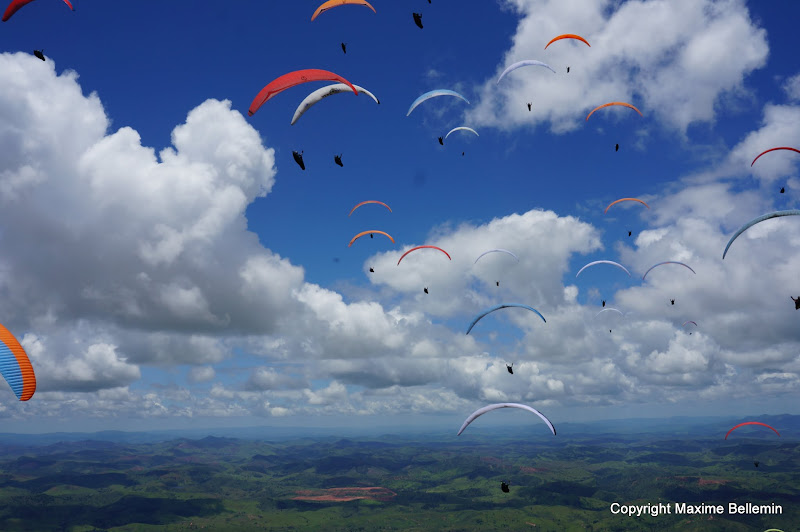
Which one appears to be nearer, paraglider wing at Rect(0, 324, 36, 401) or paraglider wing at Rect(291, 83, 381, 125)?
paraglider wing at Rect(0, 324, 36, 401)

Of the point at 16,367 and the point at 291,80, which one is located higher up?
the point at 291,80

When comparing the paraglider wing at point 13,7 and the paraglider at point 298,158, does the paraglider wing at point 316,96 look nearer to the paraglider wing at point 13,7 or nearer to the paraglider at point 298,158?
the paraglider at point 298,158

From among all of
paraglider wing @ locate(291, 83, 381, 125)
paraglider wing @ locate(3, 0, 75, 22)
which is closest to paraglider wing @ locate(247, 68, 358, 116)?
paraglider wing @ locate(291, 83, 381, 125)

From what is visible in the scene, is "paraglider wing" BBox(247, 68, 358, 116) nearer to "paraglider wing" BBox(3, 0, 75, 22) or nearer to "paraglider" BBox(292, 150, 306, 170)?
"paraglider" BBox(292, 150, 306, 170)

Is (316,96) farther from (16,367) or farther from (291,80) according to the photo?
(16,367)

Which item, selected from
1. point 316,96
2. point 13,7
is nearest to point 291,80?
point 316,96

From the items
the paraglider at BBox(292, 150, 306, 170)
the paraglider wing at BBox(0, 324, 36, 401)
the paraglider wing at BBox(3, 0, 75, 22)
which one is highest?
the paraglider wing at BBox(3, 0, 75, 22)
